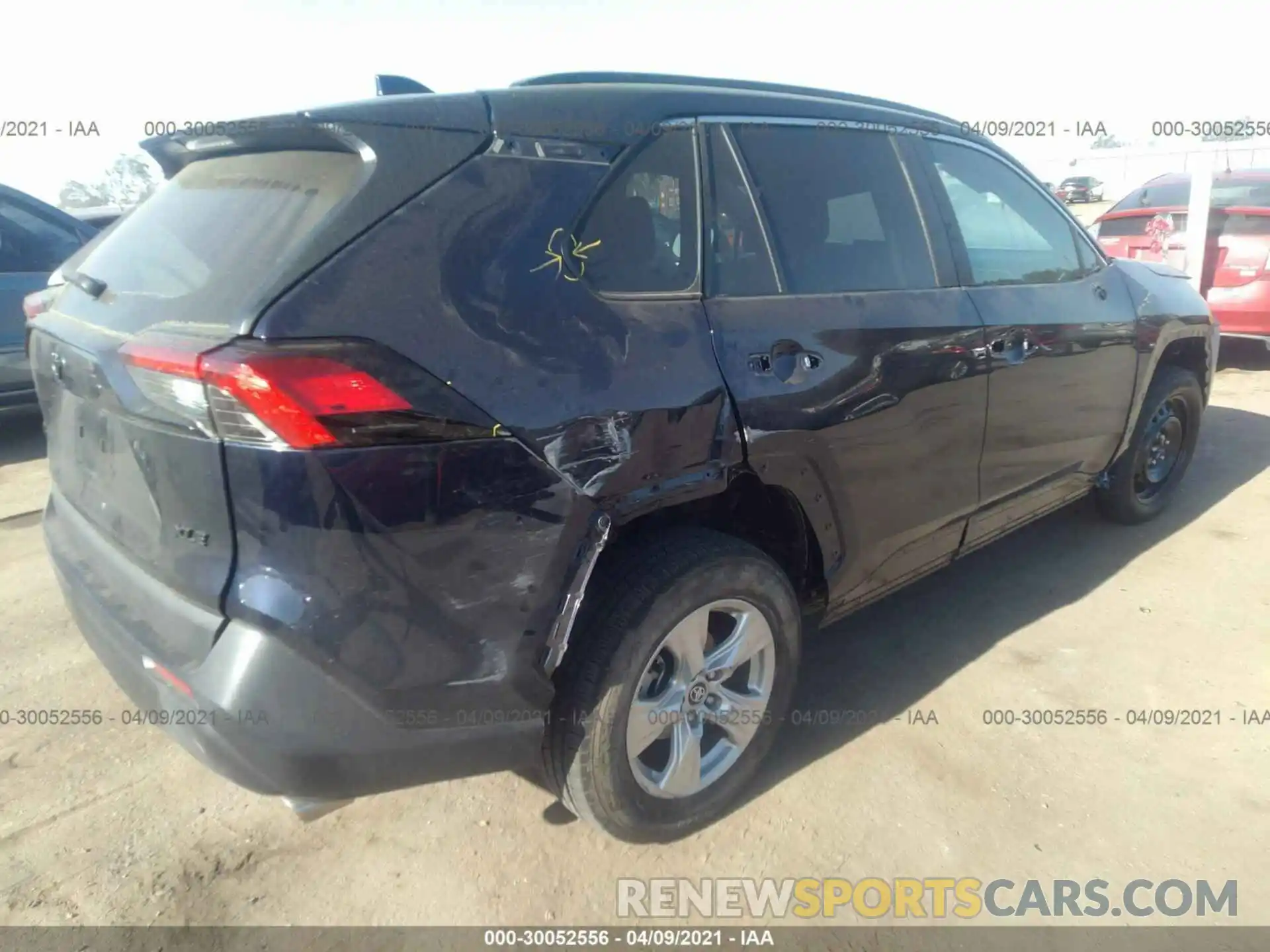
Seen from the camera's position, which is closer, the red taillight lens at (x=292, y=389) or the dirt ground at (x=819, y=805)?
the red taillight lens at (x=292, y=389)

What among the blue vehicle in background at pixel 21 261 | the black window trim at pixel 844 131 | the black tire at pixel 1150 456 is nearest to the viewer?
the black window trim at pixel 844 131

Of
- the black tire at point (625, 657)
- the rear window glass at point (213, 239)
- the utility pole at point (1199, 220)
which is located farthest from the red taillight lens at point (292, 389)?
the utility pole at point (1199, 220)

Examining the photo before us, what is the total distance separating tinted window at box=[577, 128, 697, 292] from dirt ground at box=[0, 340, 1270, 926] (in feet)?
4.92

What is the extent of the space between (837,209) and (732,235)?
509 millimetres

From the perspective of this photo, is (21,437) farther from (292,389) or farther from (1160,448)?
(1160,448)

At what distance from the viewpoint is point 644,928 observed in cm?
216

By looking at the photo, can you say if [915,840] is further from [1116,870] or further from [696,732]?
[696,732]

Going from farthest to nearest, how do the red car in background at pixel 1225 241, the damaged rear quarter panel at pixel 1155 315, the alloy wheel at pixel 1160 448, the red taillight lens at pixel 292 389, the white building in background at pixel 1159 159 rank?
the white building in background at pixel 1159 159, the red car in background at pixel 1225 241, the alloy wheel at pixel 1160 448, the damaged rear quarter panel at pixel 1155 315, the red taillight lens at pixel 292 389

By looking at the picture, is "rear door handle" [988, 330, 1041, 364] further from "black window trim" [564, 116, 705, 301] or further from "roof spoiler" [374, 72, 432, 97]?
"roof spoiler" [374, 72, 432, 97]

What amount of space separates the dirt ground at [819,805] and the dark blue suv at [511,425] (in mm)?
276

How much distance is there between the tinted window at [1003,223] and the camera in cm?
307

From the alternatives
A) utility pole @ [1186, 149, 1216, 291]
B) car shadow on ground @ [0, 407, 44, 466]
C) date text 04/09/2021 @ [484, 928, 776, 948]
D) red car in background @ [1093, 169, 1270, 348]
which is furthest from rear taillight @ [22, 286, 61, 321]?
utility pole @ [1186, 149, 1216, 291]

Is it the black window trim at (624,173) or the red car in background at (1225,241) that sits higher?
the black window trim at (624,173)

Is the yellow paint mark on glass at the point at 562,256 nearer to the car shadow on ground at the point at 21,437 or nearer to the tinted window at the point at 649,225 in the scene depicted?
the tinted window at the point at 649,225
